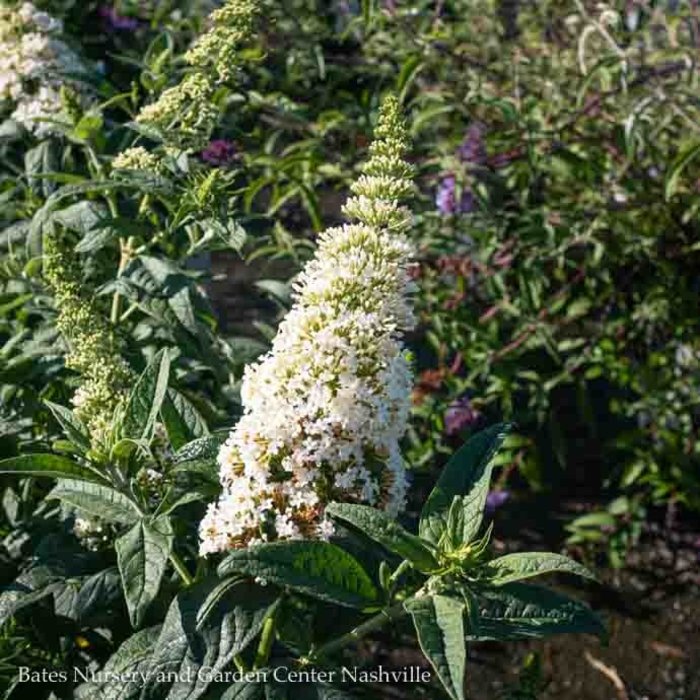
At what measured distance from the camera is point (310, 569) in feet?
4.06

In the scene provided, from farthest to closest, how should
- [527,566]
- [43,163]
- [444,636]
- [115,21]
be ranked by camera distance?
1. [115,21]
2. [43,163]
3. [527,566]
4. [444,636]

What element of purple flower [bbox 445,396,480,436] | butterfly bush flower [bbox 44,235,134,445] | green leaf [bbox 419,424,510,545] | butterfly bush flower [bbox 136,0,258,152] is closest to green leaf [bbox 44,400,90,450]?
butterfly bush flower [bbox 44,235,134,445]

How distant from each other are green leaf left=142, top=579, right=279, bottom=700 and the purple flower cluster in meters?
2.02

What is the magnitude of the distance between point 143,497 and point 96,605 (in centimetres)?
21

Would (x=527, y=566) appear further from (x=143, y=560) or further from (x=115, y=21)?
(x=115, y=21)

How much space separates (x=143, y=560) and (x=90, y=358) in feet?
0.93

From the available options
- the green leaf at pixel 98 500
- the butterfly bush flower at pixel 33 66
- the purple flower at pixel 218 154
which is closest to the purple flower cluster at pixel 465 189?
the purple flower at pixel 218 154

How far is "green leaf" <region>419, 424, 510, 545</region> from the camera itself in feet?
4.38

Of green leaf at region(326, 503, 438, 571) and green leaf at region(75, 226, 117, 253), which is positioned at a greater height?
green leaf at region(75, 226, 117, 253)

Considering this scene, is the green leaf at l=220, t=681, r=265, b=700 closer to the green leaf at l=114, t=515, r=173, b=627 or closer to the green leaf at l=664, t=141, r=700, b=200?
the green leaf at l=114, t=515, r=173, b=627

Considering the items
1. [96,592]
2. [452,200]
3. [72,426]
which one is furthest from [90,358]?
[452,200]

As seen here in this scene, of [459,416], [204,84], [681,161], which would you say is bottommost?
[459,416]

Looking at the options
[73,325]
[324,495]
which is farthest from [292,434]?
[73,325]

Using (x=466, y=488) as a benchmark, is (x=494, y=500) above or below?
below
